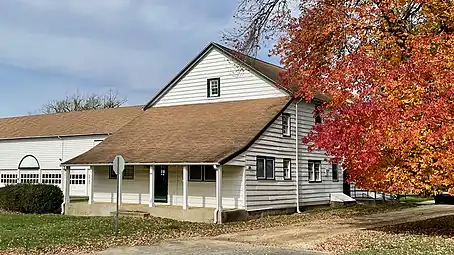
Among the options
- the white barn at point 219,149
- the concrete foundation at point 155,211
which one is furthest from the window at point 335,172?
the concrete foundation at point 155,211

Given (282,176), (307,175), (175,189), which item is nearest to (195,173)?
(175,189)

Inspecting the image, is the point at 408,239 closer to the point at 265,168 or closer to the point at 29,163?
the point at 265,168

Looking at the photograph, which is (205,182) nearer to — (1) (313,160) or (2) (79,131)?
(1) (313,160)

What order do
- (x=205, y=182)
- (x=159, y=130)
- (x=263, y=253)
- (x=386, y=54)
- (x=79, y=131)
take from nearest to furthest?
(x=263, y=253), (x=386, y=54), (x=205, y=182), (x=159, y=130), (x=79, y=131)

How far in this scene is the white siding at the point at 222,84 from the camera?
86.2 feet

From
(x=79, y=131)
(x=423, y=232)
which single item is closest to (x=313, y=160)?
(x=423, y=232)

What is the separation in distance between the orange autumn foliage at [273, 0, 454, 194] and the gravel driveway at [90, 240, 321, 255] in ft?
12.0

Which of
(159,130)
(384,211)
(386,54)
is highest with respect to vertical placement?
(386,54)

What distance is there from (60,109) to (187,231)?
205ft

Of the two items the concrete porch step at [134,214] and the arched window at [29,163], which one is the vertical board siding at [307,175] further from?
the arched window at [29,163]

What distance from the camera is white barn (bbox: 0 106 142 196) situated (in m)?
36.6

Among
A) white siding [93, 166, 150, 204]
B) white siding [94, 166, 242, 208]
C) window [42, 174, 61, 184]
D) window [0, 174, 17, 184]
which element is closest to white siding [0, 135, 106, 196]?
window [42, 174, 61, 184]

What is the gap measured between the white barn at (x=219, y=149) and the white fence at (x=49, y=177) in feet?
30.6

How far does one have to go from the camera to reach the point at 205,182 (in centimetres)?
2359
